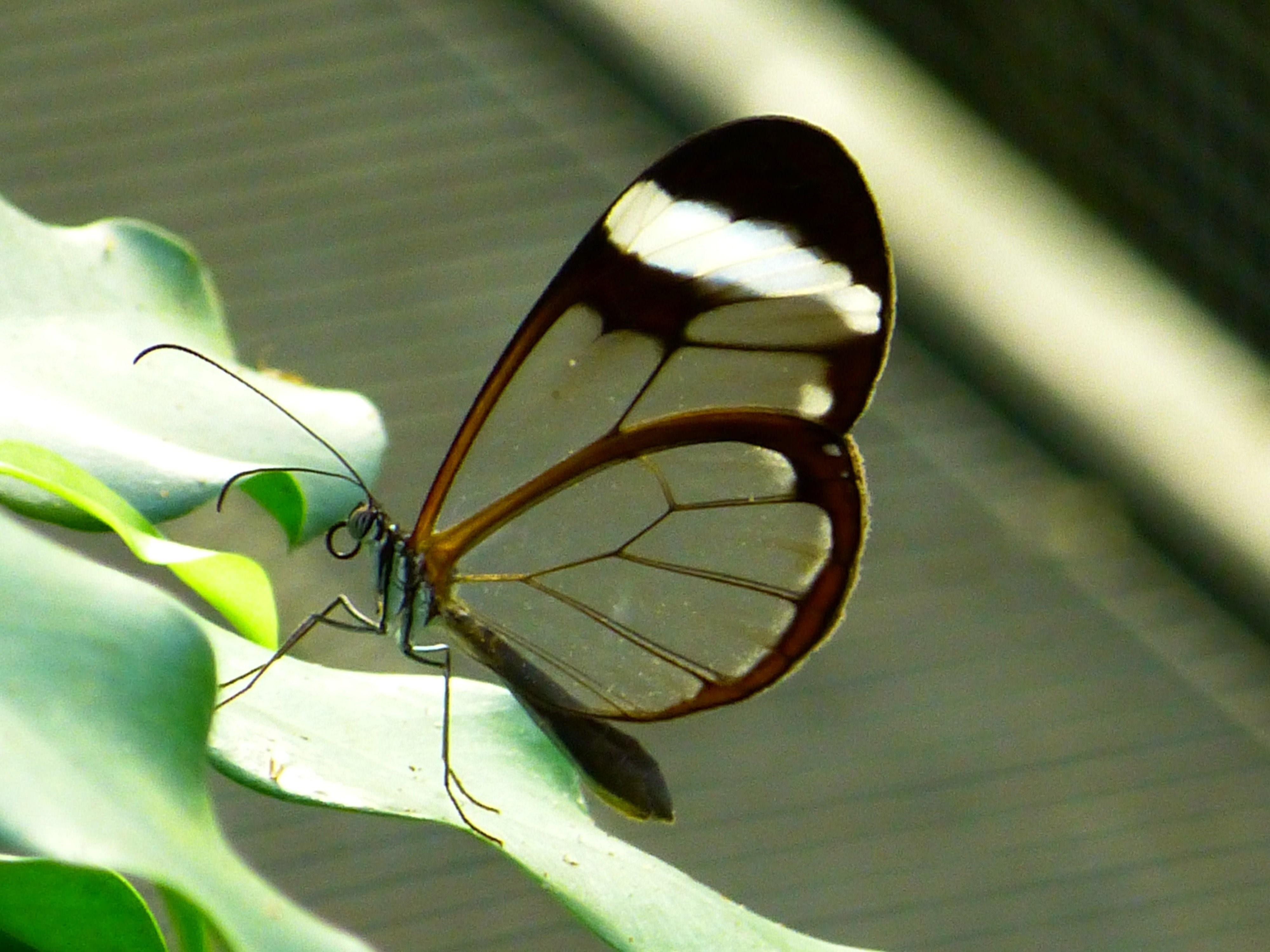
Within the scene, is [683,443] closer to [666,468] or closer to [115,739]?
[666,468]

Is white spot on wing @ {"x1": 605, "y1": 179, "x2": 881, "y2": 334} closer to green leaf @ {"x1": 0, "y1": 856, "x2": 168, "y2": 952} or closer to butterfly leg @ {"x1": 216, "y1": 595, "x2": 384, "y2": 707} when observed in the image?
butterfly leg @ {"x1": 216, "y1": 595, "x2": 384, "y2": 707}

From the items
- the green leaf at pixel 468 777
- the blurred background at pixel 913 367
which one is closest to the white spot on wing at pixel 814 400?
the green leaf at pixel 468 777

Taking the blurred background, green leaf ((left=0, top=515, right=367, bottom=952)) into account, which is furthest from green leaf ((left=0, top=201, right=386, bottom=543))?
the blurred background

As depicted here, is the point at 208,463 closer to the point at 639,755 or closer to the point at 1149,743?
the point at 639,755

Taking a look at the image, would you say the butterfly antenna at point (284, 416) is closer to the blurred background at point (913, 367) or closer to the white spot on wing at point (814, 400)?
the white spot on wing at point (814, 400)

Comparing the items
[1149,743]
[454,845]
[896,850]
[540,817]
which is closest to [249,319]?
[454,845]

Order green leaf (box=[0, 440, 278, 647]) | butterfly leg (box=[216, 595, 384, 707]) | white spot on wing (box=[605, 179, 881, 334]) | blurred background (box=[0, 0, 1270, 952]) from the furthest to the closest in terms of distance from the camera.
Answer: blurred background (box=[0, 0, 1270, 952]), white spot on wing (box=[605, 179, 881, 334]), butterfly leg (box=[216, 595, 384, 707]), green leaf (box=[0, 440, 278, 647])

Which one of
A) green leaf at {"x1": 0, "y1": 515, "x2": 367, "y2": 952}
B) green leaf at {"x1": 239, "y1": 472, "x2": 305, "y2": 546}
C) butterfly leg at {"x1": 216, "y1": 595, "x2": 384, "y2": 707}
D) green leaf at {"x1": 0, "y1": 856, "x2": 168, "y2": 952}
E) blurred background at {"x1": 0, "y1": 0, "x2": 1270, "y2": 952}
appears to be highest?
green leaf at {"x1": 0, "y1": 515, "x2": 367, "y2": 952}
